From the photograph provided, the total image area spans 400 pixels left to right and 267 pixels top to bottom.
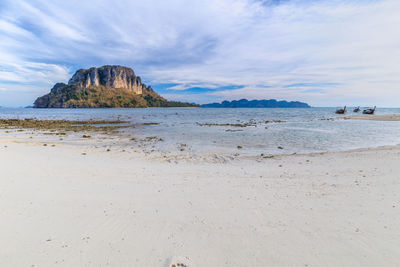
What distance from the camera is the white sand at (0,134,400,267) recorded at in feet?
13.6

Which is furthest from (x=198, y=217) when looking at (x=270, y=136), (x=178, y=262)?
(x=270, y=136)

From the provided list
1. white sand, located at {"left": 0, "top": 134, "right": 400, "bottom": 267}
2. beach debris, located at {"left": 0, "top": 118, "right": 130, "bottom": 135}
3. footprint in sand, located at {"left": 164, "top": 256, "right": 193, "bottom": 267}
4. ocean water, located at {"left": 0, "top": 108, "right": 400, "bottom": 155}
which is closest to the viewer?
footprint in sand, located at {"left": 164, "top": 256, "right": 193, "bottom": 267}

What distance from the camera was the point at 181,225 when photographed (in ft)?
17.4

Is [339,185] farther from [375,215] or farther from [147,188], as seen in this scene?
[147,188]

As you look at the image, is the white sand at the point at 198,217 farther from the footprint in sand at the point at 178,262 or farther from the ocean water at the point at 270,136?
the ocean water at the point at 270,136

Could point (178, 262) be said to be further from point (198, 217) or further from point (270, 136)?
point (270, 136)

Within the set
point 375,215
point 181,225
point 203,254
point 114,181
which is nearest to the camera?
point 203,254

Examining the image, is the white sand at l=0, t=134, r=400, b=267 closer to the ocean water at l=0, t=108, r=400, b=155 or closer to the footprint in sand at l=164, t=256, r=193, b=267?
the footprint in sand at l=164, t=256, r=193, b=267

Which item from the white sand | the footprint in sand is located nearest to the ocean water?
the white sand

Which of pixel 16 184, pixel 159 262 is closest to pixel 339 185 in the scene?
pixel 159 262

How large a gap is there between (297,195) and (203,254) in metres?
4.92

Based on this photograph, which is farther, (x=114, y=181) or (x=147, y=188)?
(x=114, y=181)

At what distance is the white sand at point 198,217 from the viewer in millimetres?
4160

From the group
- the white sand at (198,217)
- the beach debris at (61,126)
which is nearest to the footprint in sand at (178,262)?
the white sand at (198,217)
